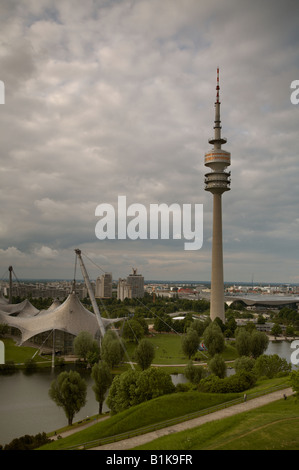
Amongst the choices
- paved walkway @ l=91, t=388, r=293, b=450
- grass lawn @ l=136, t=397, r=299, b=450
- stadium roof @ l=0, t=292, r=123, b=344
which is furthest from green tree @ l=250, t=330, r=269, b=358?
grass lawn @ l=136, t=397, r=299, b=450

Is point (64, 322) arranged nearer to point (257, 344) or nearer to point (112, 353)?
point (112, 353)

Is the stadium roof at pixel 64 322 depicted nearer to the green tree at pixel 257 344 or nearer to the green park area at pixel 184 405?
the green park area at pixel 184 405

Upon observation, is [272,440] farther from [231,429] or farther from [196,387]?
[196,387]

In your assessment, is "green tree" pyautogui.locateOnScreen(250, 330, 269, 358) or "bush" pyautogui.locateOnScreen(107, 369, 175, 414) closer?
"bush" pyautogui.locateOnScreen(107, 369, 175, 414)

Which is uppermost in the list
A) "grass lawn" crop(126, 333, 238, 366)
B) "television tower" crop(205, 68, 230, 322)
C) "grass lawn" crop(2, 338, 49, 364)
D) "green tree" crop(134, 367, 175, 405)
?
"television tower" crop(205, 68, 230, 322)

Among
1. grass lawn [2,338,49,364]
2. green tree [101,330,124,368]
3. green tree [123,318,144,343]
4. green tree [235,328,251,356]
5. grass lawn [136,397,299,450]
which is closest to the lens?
grass lawn [136,397,299,450]

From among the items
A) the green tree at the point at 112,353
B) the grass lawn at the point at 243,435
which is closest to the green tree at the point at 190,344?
the green tree at the point at 112,353

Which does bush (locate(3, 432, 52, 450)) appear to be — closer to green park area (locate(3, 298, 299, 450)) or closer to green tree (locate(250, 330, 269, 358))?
green park area (locate(3, 298, 299, 450))

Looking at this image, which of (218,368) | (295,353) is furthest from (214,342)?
(218,368)
